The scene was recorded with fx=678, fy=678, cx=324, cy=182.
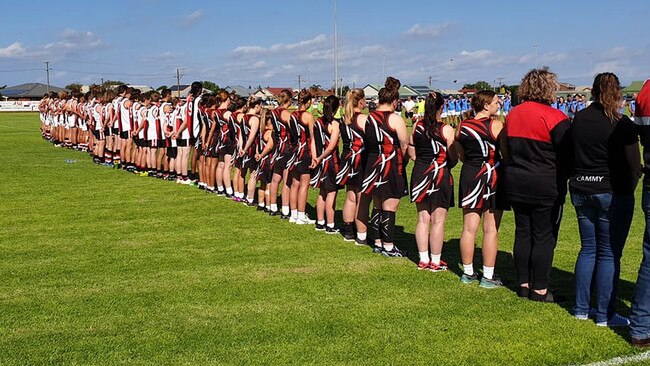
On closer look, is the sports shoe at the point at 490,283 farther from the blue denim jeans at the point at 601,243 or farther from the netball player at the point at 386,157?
the netball player at the point at 386,157

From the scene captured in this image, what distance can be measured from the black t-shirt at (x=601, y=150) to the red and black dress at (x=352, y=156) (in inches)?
121

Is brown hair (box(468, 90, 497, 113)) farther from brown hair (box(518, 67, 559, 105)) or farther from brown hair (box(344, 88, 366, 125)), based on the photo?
brown hair (box(344, 88, 366, 125))

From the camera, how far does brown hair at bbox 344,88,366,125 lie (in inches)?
319

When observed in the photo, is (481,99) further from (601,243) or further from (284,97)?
(284,97)

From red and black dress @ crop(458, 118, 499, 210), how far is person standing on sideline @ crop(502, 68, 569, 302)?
323mm

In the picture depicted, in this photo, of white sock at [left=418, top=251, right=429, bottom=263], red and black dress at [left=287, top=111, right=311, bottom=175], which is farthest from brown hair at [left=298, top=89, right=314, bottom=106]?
white sock at [left=418, top=251, right=429, bottom=263]

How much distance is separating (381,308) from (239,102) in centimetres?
689

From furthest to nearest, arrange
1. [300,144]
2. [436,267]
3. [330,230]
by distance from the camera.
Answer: [300,144] < [330,230] < [436,267]

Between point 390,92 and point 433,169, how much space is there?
3.33 ft

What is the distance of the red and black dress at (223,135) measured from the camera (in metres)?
12.0

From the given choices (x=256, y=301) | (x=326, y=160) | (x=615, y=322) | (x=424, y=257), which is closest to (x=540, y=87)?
(x=615, y=322)

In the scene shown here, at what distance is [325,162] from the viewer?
9.14 m

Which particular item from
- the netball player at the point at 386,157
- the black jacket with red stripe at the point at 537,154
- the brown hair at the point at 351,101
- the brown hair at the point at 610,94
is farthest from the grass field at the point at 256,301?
the brown hair at the point at 610,94

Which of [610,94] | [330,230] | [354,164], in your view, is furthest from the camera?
[330,230]
